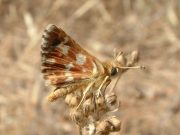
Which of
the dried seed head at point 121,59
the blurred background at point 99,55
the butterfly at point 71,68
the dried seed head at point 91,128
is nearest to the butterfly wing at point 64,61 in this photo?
the butterfly at point 71,68

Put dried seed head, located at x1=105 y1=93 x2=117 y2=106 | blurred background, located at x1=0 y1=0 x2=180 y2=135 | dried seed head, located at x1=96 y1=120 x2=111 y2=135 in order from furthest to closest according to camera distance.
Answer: blurred background, located at x1=0 y1=0 x2=180 y2=135 → dried seed head, located at x1=105 y1=93 x2=117 y2=106 → dried seed head, located at x1=96 y1=120 x2=111 y2=135

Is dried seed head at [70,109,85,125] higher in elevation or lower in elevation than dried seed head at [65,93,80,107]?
lower

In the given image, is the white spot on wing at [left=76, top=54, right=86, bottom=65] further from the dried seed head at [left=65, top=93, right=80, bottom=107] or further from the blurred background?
the blurred background

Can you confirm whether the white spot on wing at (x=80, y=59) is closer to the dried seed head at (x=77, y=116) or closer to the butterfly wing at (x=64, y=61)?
the butterfly wing at (x=64, y=61)

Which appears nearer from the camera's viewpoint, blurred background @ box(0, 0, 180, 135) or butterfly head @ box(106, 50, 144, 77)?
butterfly head @ box(106, 50, 144, 77)

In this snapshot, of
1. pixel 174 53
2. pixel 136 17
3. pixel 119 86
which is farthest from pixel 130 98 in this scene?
pixel 136 17

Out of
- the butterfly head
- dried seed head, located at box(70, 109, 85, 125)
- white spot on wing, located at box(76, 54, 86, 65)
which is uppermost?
white spot on wing, located at box(76, 54, 86, 65)

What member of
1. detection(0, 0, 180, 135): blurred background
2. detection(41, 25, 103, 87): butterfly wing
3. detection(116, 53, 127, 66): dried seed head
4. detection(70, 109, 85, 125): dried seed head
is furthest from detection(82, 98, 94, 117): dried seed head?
detection(0, 0, 180, 135): blurred background
